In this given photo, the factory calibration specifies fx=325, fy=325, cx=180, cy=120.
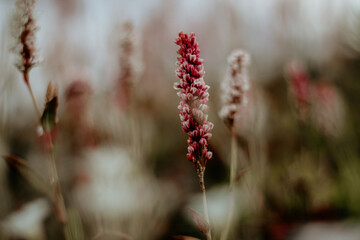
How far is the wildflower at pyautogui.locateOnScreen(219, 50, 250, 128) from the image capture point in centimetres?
46

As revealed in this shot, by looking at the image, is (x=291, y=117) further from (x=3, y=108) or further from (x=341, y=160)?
(x=3, y=108)

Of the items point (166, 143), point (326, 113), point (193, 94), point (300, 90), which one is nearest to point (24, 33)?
point (193, 94)

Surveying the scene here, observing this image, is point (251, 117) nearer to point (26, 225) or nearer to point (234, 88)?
point (234, 88)

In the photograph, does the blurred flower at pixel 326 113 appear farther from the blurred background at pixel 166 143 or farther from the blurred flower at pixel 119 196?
the blurred flower at pixel 119 196

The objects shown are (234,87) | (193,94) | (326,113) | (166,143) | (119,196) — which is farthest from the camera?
(166,143)

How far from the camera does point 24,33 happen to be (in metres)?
0.40

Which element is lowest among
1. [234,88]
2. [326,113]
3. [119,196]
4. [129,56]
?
[119,196]

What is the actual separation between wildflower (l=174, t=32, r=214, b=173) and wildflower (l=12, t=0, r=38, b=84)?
0.62ft

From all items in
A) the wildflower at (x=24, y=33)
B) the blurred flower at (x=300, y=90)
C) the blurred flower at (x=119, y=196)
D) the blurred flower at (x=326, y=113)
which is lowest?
the blurred flower at (x=119, y=196)

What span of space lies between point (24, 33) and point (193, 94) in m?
0.22

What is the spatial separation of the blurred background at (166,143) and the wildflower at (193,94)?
8cm

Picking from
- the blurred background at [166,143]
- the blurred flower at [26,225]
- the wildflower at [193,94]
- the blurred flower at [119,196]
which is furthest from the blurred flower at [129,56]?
the wildflower at [193,94]

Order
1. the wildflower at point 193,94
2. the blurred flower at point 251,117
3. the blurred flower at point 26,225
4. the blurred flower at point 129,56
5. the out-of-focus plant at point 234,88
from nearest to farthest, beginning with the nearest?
1. the wildflower at point 193,94
2. the out-of-focus plant at point 234,88
3. the blurred flower at point 26,225
4. the blurred flower at point 129,56
5. the blurred flower at point 251,117

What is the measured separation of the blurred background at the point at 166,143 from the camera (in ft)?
2.85
